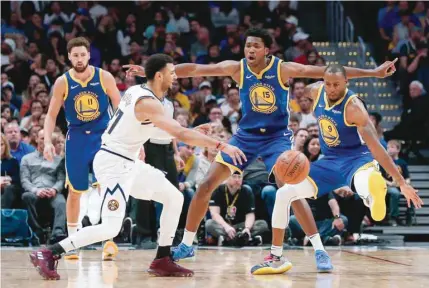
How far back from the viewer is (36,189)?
10547mm

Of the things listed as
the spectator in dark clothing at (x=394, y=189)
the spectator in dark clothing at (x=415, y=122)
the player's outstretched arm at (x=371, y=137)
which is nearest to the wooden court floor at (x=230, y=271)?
the player's outstretched arm at (x=371, y=137)

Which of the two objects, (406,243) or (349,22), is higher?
(349,22)

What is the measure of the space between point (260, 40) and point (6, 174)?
15.3 ft

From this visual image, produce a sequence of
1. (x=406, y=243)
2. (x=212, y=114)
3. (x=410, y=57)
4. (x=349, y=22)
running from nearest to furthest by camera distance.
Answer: (x=406, y=243) → (x=212, y=114) → (x=410, y=57) → (x=349, y=22)

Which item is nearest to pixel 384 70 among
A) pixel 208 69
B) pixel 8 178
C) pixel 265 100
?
pixel 265 100

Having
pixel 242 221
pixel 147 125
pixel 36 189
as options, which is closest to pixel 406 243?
pixel 242 221

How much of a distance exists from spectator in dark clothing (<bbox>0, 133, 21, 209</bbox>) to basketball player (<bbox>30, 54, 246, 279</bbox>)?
420 cm

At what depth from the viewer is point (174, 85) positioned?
1354 cm

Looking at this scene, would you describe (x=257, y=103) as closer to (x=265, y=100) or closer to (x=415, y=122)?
(x=265, y=100)

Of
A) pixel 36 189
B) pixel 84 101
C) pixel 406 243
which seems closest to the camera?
pixel 84 101

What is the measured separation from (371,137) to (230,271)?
1.66 meters

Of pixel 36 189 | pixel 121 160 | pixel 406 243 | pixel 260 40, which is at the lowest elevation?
pixel 406 243

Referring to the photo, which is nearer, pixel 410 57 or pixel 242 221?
pixel 242 221

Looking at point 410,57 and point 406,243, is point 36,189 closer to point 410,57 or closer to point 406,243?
point 406,243
